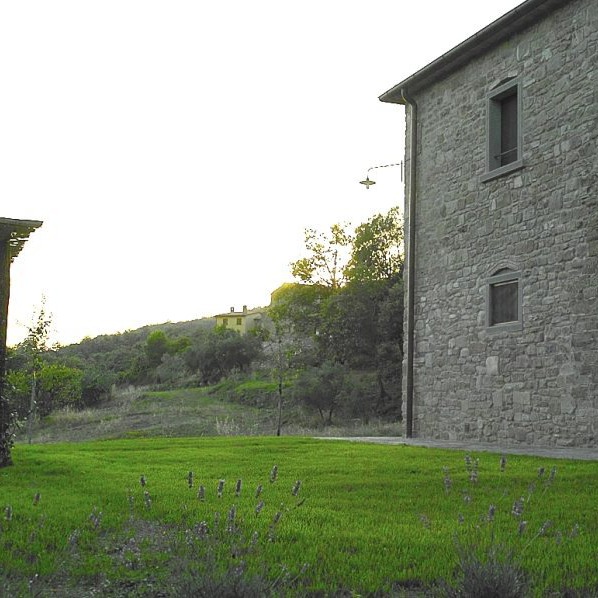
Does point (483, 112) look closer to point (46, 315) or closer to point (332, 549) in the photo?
point (332, 549)

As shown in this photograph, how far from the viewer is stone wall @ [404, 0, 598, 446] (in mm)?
10359

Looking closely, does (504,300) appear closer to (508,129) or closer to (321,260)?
(508,129)

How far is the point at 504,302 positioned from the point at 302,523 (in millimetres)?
8079

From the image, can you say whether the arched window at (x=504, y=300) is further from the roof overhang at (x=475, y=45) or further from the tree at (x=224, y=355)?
the tree at (x=224, y=355)

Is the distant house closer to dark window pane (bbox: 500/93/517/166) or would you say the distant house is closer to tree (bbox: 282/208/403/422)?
tree (bbox: 282/208/403/422)

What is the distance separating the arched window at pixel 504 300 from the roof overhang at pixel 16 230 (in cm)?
734

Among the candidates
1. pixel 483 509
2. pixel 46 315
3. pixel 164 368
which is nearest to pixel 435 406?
pixel 483 509

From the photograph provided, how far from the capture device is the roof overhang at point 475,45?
11.0 m

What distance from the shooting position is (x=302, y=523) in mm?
4586

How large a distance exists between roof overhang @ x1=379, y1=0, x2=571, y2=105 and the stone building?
0.03 meters

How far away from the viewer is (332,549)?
3926mm

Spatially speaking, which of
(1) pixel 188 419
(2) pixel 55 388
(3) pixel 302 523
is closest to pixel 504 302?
(3) pixel 302 523

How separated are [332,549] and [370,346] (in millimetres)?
24252

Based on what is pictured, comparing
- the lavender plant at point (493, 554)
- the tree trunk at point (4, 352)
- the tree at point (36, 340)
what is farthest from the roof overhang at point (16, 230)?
the tree at point (36, 340)
